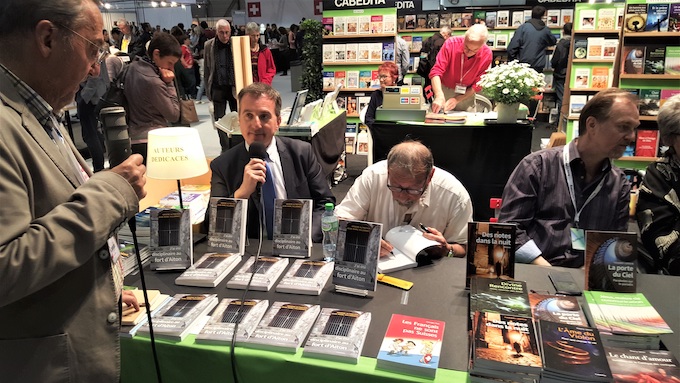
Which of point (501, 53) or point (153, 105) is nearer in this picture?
point (153, 105)

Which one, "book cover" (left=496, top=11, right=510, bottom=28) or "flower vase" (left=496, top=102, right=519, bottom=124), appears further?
"book cover" (left=496, top=11, right=510, bottom=28)

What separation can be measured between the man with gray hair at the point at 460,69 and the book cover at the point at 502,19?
4.68 meters

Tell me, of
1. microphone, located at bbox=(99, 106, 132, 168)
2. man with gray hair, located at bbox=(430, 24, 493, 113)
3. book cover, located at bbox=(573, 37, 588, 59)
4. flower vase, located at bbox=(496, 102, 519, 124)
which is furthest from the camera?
book cover, located at bbox=(573, 37, 588, 59)

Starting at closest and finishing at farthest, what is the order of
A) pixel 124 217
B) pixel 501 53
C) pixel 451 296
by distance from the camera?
pixel 124 217
pixel 451 296
pixel 501 53

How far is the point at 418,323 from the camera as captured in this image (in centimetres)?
143

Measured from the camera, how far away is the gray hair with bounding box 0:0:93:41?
98cm

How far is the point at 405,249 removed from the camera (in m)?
1.92

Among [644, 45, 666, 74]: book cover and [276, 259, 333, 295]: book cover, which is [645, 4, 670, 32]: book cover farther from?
[276, 259, 333, 295]: book cover

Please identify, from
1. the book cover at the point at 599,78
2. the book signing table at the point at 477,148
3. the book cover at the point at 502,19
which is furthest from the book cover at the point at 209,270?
the book cover at the point at 502,19

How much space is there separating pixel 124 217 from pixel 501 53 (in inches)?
363

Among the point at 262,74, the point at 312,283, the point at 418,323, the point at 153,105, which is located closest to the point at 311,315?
the point at 312,283

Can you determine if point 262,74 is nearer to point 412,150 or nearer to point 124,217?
point 412,150

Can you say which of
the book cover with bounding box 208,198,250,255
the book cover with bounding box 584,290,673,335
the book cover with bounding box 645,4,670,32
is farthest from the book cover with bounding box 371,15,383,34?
the book cover with bounding box 584,290,673,335

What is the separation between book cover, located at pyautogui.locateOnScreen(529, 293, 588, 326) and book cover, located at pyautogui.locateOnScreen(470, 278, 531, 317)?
30 mm
